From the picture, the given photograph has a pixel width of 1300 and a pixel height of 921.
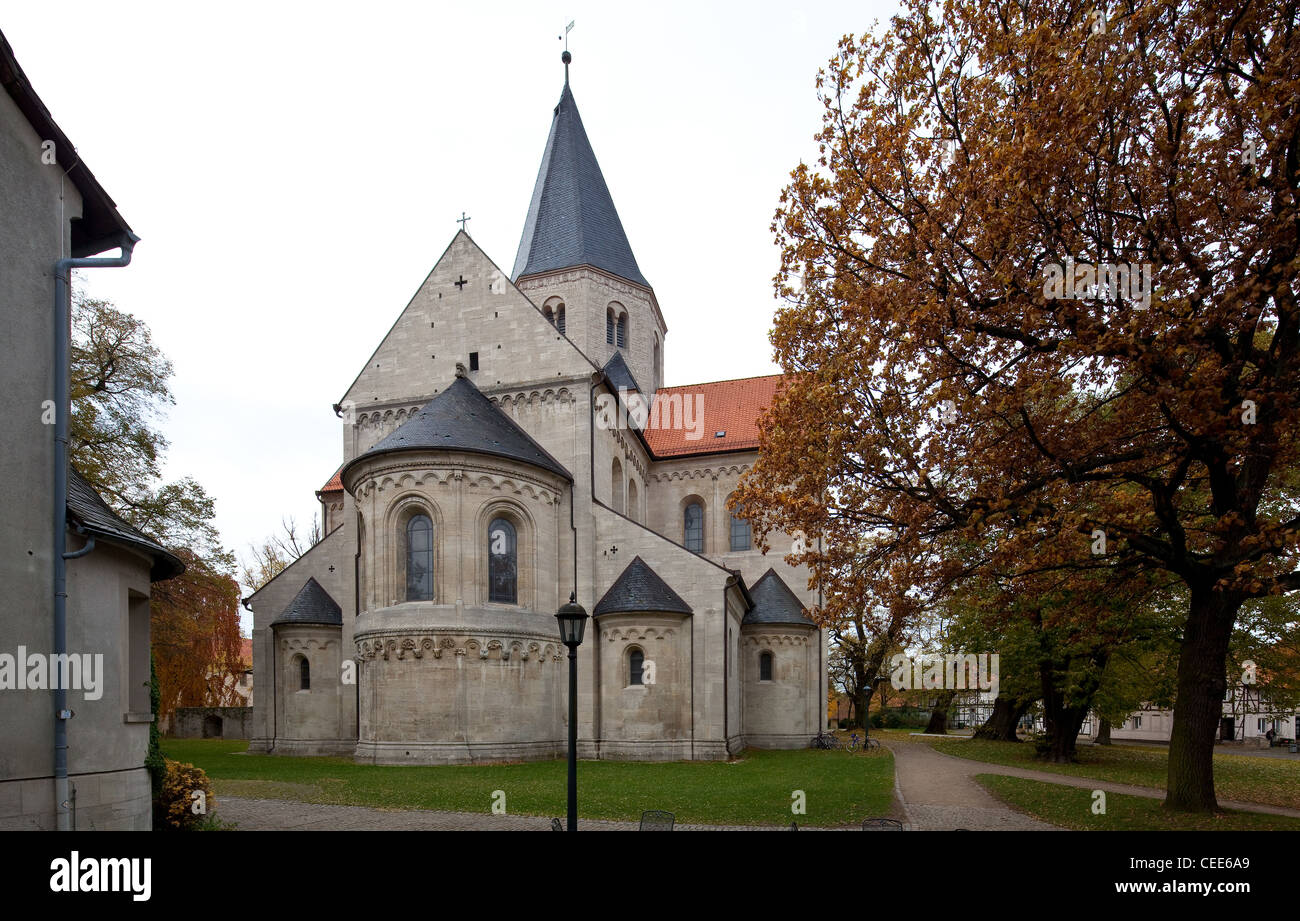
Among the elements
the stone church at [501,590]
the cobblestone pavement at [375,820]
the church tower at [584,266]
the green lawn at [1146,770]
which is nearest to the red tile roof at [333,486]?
the stone church at [501,590]

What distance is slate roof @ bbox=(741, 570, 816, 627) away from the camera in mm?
31448

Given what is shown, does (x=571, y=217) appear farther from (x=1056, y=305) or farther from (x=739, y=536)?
(x=1056, y=305)

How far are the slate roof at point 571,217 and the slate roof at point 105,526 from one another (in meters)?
27.0

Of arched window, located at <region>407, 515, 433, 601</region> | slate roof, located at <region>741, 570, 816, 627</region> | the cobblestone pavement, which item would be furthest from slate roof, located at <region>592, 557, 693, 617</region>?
the cobblestone pavement

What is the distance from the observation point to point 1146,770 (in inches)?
917

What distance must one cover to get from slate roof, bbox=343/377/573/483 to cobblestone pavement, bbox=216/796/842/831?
10506 mm

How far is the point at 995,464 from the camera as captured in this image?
12719 mm

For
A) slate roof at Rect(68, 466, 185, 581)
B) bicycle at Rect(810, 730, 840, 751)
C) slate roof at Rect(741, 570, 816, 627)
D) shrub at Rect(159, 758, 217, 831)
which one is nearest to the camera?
slate roof at Rect(68, 466, 185, 581)

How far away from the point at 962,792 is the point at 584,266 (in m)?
25.9

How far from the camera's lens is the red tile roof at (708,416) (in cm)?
3491

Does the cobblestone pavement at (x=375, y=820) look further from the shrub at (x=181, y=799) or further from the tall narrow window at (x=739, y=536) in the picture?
the tall narrow window at (x=739, y=536)

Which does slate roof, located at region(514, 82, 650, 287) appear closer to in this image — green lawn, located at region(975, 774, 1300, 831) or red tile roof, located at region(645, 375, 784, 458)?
red tile roof, located at region(645, 375, 784, 458)

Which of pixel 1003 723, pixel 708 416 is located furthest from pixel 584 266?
pixel 1003 723
